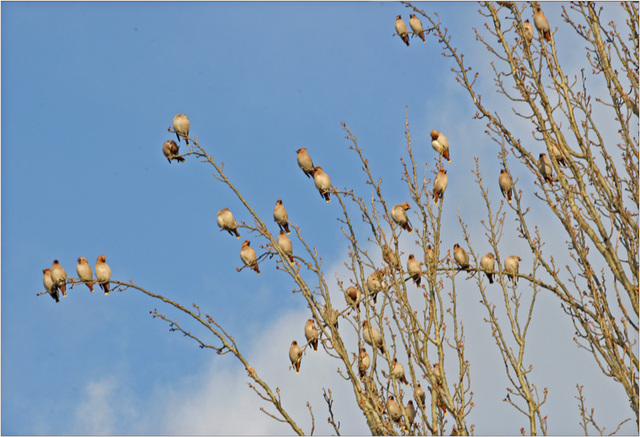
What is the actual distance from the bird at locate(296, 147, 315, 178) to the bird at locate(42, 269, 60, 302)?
9.72 ft

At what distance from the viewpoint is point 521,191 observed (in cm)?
830

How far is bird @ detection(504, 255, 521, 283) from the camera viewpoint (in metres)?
7.76

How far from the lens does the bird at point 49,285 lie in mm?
8756

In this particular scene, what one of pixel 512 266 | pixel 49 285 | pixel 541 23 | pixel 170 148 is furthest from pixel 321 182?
pixel 541 23

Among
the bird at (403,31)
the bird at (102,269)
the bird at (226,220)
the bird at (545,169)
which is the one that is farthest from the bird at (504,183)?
the bird at (102,269)

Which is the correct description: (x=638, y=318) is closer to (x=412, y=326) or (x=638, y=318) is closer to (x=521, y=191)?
(x=521, y=191)

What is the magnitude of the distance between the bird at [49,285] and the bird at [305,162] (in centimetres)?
296

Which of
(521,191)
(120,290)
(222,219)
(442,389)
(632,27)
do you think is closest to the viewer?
(442,389)

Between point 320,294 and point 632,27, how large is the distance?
4566 mm

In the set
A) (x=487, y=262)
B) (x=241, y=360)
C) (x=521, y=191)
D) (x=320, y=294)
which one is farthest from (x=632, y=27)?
(x=241, y=360)

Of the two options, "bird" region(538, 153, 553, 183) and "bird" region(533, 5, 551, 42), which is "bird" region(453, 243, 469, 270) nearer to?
"bird" region(538, 153, 553, 183)

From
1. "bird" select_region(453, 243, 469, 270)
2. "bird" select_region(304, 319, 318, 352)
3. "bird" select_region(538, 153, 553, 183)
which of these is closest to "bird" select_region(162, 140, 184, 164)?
"bird" select_region(304, 319, 318, 352)

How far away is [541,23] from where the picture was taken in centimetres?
1014

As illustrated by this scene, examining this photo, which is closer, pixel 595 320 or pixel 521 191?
pixel 595 320
